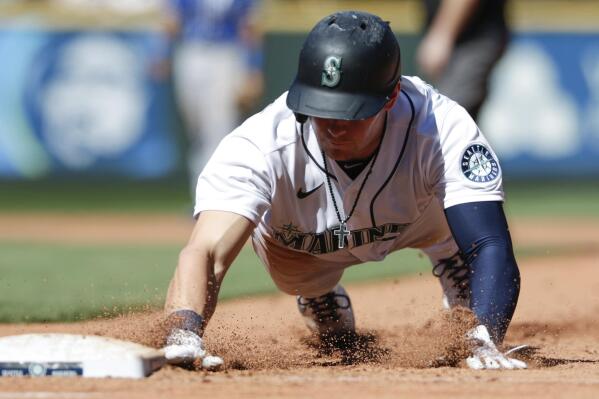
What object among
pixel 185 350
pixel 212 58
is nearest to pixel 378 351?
pixel 185 350

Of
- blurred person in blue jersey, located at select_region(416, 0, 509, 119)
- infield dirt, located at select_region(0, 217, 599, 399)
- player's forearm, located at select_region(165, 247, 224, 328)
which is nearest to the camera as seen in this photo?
infield dirt, located at select_region(0, 217, 599, 399)

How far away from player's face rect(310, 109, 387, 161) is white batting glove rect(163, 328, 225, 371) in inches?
32.6

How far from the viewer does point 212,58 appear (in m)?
11.1

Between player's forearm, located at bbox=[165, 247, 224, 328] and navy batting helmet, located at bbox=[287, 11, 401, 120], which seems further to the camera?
navy batting helmet, located at bbox=[287, 11, 401, 120]

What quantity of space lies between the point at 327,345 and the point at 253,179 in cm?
145

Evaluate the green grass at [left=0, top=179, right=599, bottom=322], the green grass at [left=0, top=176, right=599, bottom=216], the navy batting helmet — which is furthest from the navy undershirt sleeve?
the green grass at [left=0, top=176, right=599, bottom=216]

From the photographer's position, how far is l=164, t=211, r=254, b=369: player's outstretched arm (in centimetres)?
375

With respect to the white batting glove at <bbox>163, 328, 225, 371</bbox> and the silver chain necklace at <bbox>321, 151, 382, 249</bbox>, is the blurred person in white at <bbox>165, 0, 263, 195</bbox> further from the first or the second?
the white batting glove at <bbox>163, 328, 225, 371</bbox>

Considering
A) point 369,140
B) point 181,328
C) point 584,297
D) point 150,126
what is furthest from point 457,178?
point 150,126

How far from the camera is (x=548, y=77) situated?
1428 centimetres

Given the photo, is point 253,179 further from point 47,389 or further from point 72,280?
point 72,280

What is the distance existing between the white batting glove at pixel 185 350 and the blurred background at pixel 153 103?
6.23 meters

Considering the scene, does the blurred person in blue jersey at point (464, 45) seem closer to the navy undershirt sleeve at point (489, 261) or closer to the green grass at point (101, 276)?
the green grass at point (101, 276)

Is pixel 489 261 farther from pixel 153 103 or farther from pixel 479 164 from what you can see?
pixel 153 103
